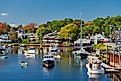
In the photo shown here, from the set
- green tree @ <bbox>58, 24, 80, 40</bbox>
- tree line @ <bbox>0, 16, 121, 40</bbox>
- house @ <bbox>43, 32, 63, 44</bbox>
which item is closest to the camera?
tree line @ <bbox>0, 16, 121, 40</bbox>

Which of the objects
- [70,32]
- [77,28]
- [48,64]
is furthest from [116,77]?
[77,28]

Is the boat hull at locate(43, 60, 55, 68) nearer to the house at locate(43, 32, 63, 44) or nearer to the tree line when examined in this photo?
the tree line

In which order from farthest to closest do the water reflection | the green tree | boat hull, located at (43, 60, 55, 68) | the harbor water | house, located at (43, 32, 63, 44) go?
house, located at (43, 32, 63, 44) → the green tree → boat hull, located at (43, 60, 55, 68) → the harbor water → the water reflection

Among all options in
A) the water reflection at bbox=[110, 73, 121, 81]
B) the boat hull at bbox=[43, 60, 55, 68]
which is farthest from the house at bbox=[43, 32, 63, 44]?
the water reflection at bbox=[110, 73, 121, 81]

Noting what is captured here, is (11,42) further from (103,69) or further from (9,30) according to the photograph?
(103,69)

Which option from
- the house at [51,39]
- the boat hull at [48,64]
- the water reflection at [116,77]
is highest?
the house at [51,39]

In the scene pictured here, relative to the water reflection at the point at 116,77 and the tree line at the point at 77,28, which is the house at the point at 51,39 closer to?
the tree line at the point at 77,28

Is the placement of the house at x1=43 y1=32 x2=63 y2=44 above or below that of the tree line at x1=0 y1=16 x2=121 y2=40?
below

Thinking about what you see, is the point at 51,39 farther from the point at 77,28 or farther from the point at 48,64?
the point at 48,64

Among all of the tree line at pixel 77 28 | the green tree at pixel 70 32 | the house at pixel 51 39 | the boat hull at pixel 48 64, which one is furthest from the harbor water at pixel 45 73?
the green tree at pixel 70 32

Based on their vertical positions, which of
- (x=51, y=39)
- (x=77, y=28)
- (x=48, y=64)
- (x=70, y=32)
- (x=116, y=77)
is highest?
(x=77, y=28)

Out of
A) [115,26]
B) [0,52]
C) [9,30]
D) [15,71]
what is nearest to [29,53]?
[0,52]

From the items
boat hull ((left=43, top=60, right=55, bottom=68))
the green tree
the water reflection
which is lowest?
the water reflection

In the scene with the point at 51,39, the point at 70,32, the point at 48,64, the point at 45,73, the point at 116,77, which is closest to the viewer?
the point at 116,77
